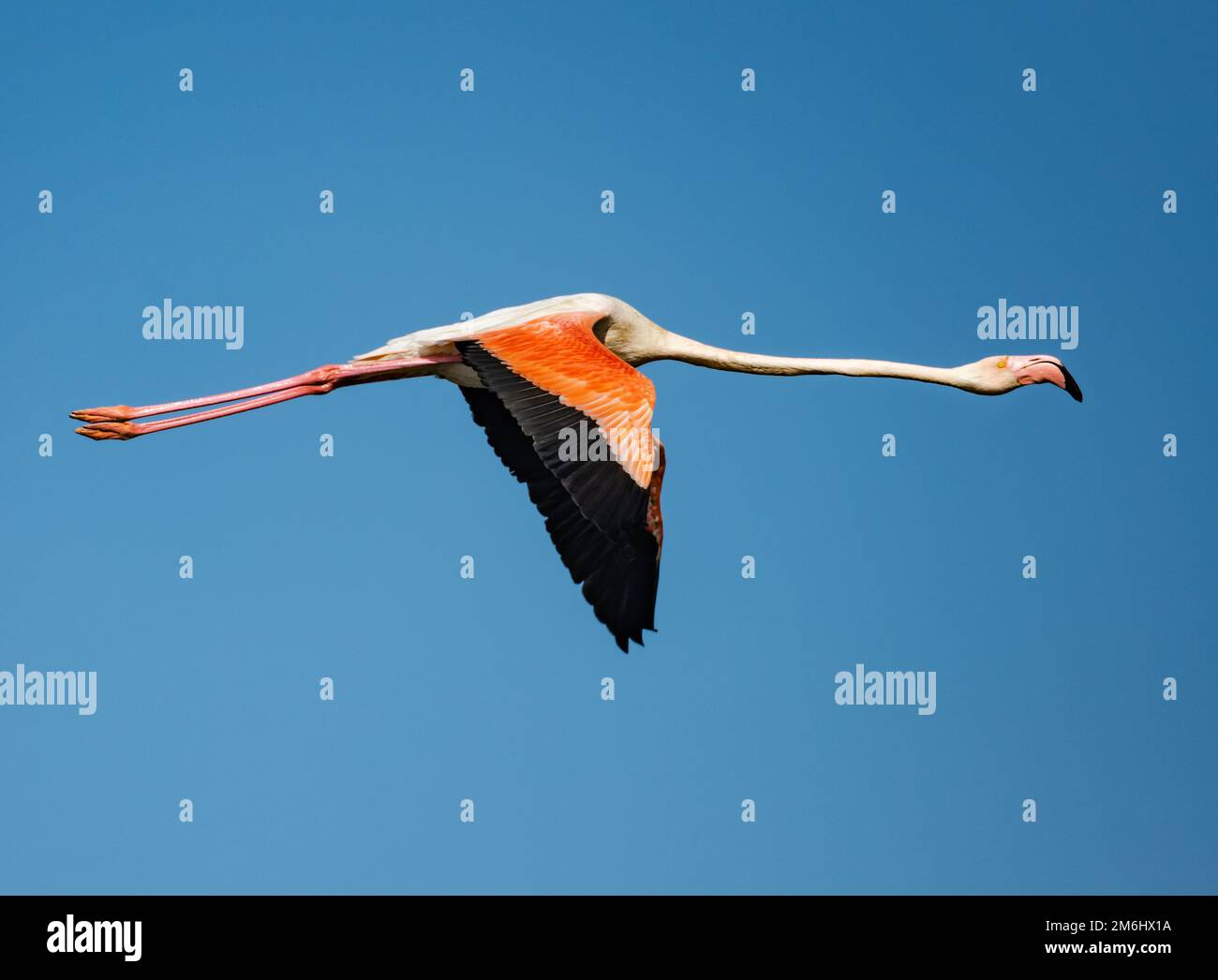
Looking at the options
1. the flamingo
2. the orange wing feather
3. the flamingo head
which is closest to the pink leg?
the flamingo

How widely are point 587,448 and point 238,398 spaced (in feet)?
12.3

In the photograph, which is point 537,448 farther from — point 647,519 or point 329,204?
point 329,204

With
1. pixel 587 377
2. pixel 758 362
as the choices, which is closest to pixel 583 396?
pixel 587 377

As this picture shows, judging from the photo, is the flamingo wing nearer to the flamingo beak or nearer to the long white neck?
the long white neck

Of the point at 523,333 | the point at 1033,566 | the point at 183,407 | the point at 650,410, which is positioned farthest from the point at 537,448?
the point at 1033,566

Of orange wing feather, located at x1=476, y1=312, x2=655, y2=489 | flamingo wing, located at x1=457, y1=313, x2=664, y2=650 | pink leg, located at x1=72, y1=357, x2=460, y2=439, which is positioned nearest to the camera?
flamingo wing, located at x1=457, y1=313, x2=664, y2=650

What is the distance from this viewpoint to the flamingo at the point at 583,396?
9789mm

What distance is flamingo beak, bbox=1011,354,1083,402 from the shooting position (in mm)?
13234

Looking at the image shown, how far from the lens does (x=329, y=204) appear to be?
14.3 metres

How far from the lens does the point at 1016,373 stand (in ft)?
43.5

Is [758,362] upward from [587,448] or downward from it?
upward

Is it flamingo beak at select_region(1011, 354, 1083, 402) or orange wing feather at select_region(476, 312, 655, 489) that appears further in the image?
flamingo beak at select_region(1011, 354, 1083, 402)

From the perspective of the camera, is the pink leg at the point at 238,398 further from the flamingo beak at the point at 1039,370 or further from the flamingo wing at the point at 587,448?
the flamingo beak at the point at 1039,370

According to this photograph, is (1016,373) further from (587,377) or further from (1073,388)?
(587,377)
